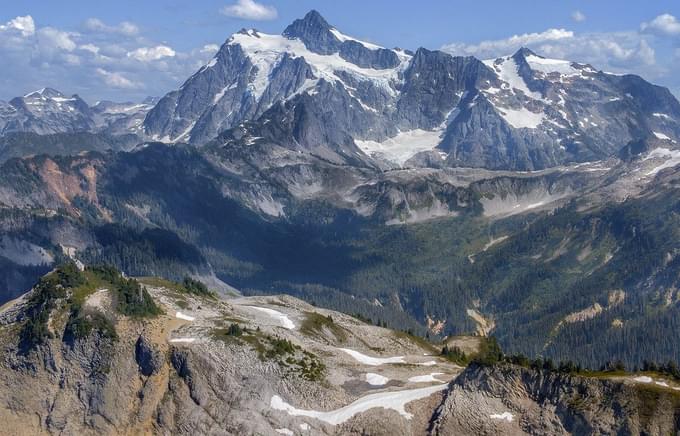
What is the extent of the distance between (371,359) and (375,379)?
14.4 metres

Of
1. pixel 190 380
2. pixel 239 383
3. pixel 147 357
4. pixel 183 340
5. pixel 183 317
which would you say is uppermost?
pixel 183 317

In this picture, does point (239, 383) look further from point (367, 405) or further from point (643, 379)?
point (643, 379)

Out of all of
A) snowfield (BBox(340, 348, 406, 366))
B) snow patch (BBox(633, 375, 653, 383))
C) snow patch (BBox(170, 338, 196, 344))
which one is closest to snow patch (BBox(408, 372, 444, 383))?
snowfield (BBox(340, 348, 406, 366))

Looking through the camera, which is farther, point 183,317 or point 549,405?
point 183,317

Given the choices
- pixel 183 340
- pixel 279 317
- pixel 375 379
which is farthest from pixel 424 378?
pixel 279 317

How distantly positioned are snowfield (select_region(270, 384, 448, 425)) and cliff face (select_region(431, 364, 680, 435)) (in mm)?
5356

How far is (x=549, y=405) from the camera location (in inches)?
4636

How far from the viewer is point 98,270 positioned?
166500 mm

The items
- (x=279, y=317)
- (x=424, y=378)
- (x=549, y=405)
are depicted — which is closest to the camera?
(x=549, y=405)

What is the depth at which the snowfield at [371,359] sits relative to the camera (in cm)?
15088

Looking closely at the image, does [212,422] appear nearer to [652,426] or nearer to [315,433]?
[315,433]

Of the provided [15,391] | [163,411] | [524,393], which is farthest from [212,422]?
[524,393]

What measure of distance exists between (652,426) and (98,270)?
350 feet

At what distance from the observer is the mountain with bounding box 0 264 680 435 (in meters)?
117
